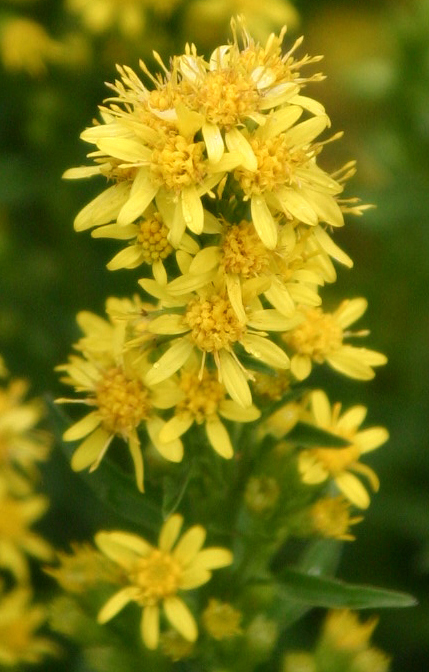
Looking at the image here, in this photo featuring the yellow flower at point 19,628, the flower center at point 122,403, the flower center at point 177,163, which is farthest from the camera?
the yellow flower at point 19,628

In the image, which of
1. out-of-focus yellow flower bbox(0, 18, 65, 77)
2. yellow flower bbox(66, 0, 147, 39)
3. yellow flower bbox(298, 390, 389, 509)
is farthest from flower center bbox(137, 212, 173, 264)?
out-of-focus yellow flower bbox(0, 18, 65, 77)

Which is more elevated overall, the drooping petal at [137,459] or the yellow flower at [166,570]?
the drooping petal at [137,459]

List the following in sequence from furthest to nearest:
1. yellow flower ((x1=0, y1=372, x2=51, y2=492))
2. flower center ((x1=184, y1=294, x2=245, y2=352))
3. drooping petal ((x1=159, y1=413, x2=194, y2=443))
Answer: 1. yellow flower ((x1=0, y1=372, x2=51, y2=492))
2. drooping petal ((x1=159, y1=413, x2=194, y2=443))
3. flower center ((x1=184, y1=294, x2=245, y2=352))

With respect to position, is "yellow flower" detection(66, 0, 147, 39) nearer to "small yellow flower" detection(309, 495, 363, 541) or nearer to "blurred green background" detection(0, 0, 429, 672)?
"blurred green background" detection(0, 0, 429, 672)

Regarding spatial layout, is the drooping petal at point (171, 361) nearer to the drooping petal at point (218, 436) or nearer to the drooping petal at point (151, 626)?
the drooping petal at point (218, 436)

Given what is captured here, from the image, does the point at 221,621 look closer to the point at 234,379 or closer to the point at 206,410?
the point at 206,410

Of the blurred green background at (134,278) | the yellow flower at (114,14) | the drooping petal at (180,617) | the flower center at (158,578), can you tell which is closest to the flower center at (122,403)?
the flower center at (158,578)

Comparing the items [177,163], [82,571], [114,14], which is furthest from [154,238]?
[114,14]
